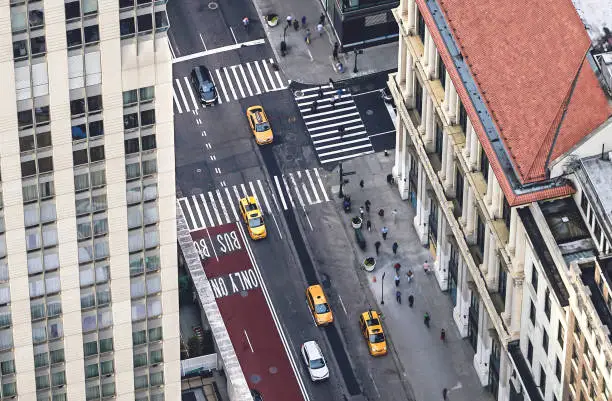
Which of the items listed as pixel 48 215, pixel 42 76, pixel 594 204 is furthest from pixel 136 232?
pixel 594 204

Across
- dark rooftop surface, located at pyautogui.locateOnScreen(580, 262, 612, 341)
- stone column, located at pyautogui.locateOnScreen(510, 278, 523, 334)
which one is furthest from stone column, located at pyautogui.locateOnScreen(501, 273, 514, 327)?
dark rooftop surface, located at pyautogui.locateOnScreen(580, 262, 612, 341)

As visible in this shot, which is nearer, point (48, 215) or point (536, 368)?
point (48, 215)

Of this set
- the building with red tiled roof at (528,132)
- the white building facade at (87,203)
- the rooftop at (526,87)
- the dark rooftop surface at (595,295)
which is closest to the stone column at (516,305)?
the building with red tiled roof at (528,132)

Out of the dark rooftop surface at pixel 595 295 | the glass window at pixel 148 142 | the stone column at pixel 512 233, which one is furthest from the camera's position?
the stone column at pixel 512 233

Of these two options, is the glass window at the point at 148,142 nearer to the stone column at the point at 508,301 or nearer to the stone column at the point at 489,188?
the stone column at the point at 489,188

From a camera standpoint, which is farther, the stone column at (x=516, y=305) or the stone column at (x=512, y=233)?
the stone column at (x=516, y=305)

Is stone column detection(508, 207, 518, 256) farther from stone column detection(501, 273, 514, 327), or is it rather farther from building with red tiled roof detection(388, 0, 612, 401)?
stone column detection(501, 273, 514, 327)

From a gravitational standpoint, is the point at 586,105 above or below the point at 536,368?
above

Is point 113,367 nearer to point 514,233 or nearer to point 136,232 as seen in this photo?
point 136,232
